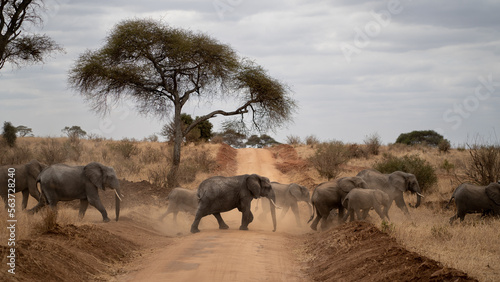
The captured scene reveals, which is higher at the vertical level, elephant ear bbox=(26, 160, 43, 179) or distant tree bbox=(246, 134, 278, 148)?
distant tree bbox=(246, 134, 278, 148)

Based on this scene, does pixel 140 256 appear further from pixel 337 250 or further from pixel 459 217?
pixel 459 217

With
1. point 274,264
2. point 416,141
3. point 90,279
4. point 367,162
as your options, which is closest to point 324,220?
point 274,264

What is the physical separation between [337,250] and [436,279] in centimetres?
398

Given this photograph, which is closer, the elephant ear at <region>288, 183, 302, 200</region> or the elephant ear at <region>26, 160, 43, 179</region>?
the elephant ear at <region>26, 160, 43, 179</region>

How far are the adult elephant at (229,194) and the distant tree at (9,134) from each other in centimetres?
3178

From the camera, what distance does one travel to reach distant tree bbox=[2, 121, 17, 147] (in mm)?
42469

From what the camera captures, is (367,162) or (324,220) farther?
(367,162)

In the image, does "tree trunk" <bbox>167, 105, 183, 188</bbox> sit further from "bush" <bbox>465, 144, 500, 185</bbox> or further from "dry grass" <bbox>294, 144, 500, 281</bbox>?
"bush" <bbox>465, 144, 500, 185</bbox>

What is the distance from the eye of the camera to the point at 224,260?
33.4ft

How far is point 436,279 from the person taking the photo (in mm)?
7316

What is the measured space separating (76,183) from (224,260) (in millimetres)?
7487

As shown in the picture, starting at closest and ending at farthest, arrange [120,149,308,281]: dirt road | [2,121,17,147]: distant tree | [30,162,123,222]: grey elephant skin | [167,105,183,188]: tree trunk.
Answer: [120,149,308,281]: dirt road → [30,162,123,222]: grey elephant skin → [167,105,183,188]: tree trunk → [2,121,17,147]: distant tree

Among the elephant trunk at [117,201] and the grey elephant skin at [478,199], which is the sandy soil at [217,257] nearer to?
the elephant trunk at [117,201]

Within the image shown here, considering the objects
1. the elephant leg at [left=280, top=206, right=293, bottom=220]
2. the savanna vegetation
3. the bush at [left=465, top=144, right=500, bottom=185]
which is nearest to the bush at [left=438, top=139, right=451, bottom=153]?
the savanna vegetation
